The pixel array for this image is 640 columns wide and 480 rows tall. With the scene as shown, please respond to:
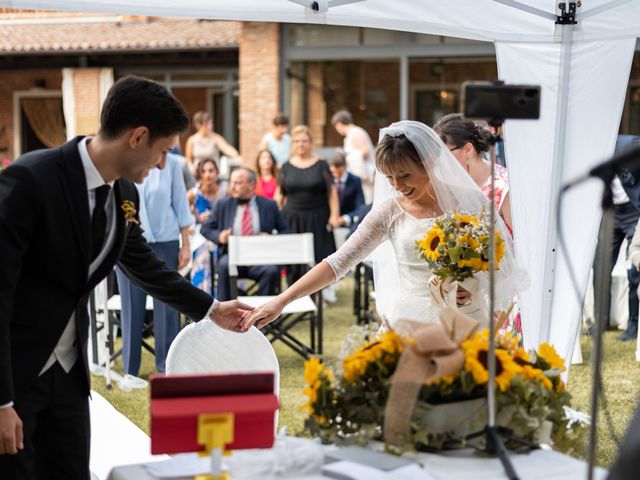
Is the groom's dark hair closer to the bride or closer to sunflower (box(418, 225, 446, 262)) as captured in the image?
the bride

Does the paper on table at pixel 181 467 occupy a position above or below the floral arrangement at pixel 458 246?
below

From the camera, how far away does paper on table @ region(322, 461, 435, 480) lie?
86.7 inches

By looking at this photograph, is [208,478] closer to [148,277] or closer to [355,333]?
[355,333]

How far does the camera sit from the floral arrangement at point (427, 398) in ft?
7.92

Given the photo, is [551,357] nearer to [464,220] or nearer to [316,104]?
[464,220]

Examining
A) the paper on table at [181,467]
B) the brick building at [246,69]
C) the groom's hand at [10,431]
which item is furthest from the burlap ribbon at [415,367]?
the brick building at [246,69]

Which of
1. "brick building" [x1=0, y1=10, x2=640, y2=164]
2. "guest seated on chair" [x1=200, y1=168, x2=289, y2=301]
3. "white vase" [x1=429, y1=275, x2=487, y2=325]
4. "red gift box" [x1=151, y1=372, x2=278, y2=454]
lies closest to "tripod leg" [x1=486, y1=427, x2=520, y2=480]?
"red gift box" [x1=151, y1=372, x2=278, y2=454]

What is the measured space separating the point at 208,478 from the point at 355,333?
0.60m

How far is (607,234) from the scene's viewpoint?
6.94 ft

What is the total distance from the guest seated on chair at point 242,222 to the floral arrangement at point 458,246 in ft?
16.4

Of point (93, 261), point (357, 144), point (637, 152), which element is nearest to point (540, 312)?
point (93, 261)

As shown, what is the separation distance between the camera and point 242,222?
9.11m

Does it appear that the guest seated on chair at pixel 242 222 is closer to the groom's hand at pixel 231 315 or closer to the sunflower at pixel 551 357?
the groom's hand at pixel 231 315

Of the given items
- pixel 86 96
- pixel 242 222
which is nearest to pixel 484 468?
pixel 242 222
